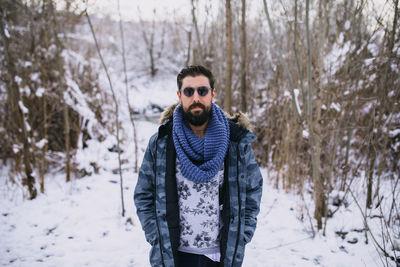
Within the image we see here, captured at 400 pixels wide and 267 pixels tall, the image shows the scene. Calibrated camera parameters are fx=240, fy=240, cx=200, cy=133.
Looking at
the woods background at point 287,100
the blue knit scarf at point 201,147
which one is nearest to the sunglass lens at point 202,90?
the blue knit scarf at point 201,147

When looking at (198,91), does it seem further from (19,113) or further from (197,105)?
(19,113)

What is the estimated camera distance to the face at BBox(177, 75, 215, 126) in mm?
1498

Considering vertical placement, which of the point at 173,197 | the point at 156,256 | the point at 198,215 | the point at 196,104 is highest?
the point at 196,104

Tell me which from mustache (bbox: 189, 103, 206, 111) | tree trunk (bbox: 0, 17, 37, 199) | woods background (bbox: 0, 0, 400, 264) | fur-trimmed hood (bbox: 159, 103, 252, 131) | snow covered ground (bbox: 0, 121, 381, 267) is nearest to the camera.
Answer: mustache (bbox: 189, 103, 206, 111)

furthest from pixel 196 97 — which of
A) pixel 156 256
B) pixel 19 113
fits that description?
pixel 19 113

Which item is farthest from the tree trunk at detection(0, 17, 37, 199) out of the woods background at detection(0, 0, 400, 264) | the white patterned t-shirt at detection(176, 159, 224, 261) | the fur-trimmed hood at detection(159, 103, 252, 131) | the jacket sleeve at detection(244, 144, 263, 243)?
the jacket sleeve at detection(244, 144, 263, 243)

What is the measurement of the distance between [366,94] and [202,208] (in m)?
4.80

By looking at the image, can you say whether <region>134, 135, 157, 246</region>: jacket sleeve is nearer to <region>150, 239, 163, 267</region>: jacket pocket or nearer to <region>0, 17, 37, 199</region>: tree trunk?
<region>150, 239, 163, 267</region>: jacket pocket

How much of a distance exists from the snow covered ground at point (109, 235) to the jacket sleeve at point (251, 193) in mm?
1422

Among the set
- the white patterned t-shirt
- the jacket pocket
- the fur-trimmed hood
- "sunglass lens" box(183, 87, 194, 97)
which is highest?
"sunglass lens" box(183, 87, 194, 97)

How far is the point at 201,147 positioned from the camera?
1496mm

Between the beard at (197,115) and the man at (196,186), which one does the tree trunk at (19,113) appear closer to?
the man at (196,186)

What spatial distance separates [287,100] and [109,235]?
3.53 meters

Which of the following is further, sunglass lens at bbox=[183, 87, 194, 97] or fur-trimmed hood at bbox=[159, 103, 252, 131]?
fur-trimmed hood at bbox=[159, 103, 252, 131]
